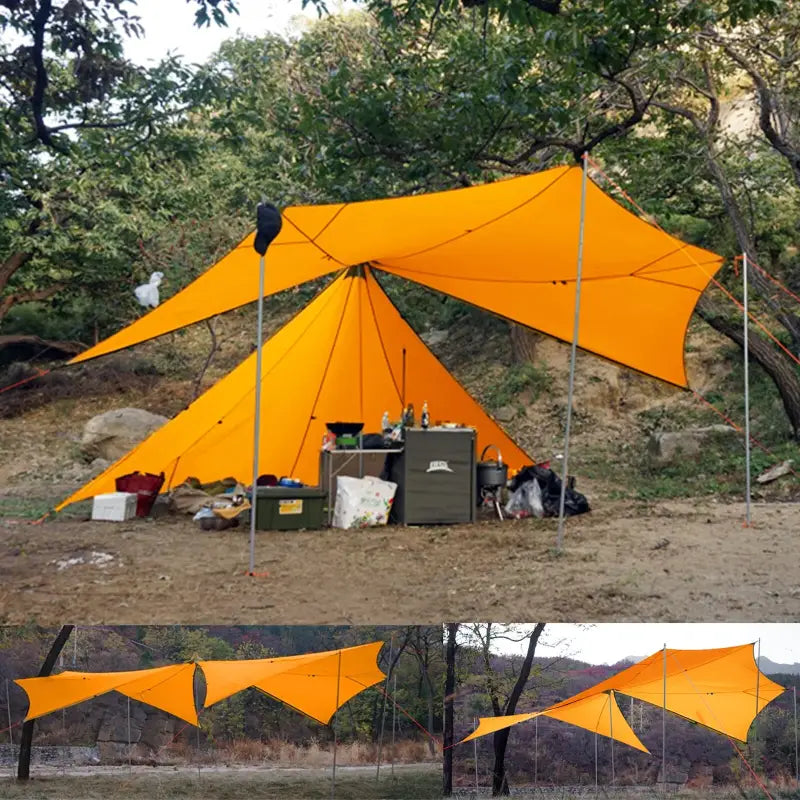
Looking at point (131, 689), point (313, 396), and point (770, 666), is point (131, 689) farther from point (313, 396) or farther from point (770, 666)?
point (313, 396)

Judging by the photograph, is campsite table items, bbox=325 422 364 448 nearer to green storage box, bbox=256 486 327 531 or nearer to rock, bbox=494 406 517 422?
green storage box, bbox=256 486 327 531

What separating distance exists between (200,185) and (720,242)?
6476 millimetres

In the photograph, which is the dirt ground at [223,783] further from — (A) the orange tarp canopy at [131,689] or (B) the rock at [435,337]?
(B) the rock at [435,337]

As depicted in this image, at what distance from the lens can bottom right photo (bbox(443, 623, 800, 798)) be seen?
13.0 feet

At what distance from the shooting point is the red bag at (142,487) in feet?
19.8

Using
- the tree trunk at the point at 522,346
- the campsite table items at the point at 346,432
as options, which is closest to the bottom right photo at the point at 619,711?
the campsite table items at the point at 346,432

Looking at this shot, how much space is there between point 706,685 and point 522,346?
6730 mm

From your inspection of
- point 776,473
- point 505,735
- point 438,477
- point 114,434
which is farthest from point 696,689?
point 114,434

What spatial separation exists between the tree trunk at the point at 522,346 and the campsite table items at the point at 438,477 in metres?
5.48

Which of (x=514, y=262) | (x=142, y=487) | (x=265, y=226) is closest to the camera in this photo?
(x=265, y=226)

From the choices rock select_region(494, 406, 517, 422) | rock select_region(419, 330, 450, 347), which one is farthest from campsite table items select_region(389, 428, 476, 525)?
rock select_region(419, 330, 450, 347)

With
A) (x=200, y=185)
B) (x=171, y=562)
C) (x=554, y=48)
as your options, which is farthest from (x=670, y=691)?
(x=200, y=185)

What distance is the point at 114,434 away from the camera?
9586mm

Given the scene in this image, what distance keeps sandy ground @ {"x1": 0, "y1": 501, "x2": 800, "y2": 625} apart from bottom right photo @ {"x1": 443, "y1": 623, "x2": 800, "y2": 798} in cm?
15
